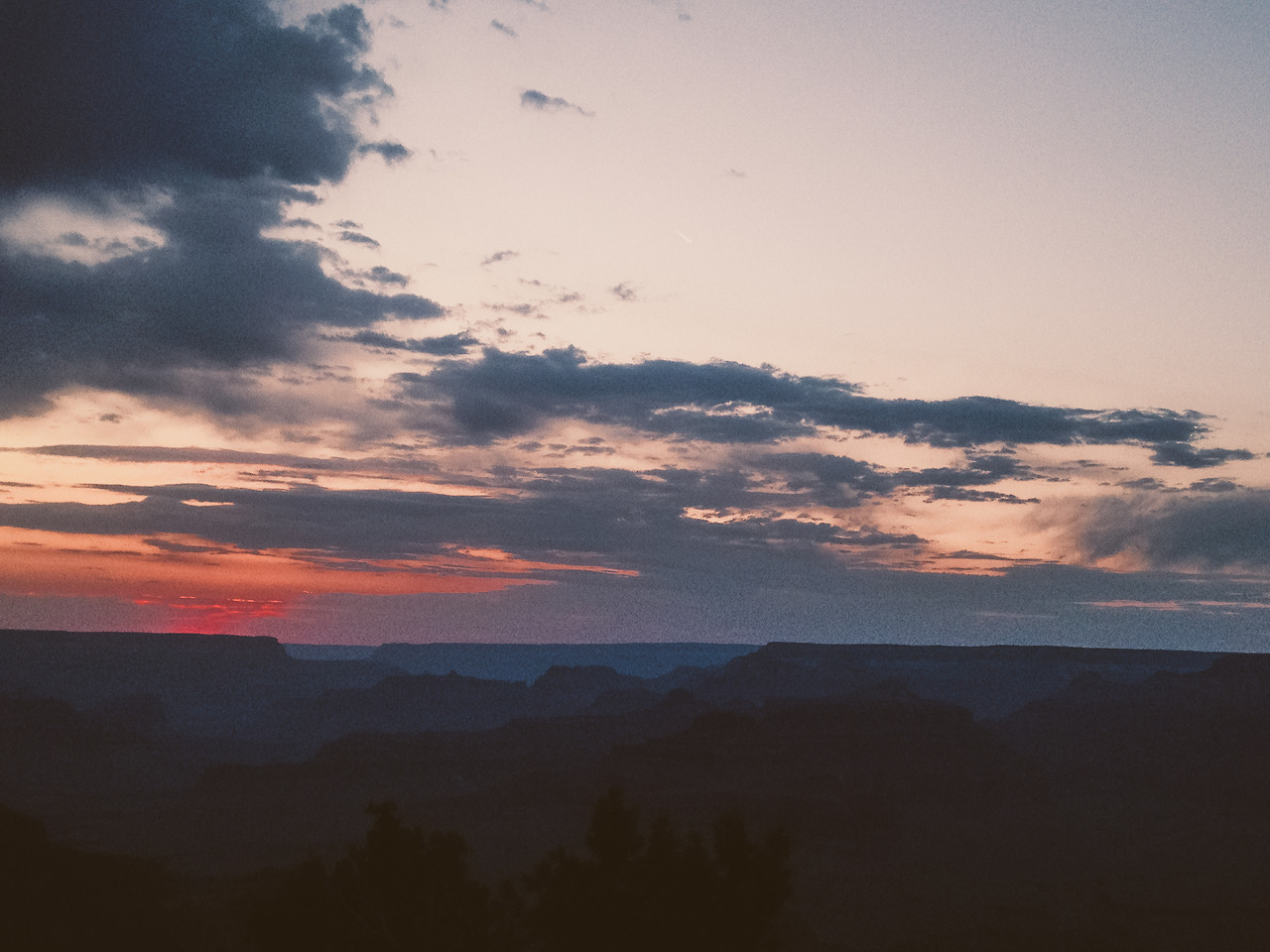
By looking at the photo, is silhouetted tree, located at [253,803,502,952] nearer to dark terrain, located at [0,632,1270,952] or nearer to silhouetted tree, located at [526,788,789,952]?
dark terrain, located at [0,632,1270,952]

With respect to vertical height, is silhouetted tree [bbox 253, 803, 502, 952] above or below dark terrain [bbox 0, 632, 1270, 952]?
above

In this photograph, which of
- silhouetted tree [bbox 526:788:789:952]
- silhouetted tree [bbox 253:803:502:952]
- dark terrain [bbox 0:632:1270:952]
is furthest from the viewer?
dark terrain [bbox 0:632:1270:952]

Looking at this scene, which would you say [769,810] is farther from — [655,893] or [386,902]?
[386,902]

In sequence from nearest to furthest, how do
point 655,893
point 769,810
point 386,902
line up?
point 386,902
point 655,893
point 769,810

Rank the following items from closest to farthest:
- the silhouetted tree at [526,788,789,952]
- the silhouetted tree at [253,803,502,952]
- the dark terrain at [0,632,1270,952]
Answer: the silhouetted tree at [253,803,502,952] < the silhouetted tree at [526,788,789,952] < the dark terrain at [0,632,1270,952]

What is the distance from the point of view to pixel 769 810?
102625 mm

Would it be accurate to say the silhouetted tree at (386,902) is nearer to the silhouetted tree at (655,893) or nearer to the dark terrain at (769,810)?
the dark terrain at (769,810)

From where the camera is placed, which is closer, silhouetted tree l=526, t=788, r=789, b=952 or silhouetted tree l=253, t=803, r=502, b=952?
silhouetted tree l=253, t=803, r=502, b=952

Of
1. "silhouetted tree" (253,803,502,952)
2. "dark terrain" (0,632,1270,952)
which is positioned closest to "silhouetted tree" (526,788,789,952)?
"dark terrain" (0,632,1270,952)

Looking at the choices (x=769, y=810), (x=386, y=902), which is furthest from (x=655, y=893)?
(x=769, y=810)

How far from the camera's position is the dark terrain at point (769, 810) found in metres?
53.7

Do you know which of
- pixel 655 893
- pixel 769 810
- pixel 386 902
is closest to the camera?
pixel 386 902

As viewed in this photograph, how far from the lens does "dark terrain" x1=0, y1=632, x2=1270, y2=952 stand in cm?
5366

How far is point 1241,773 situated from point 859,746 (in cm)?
4617
